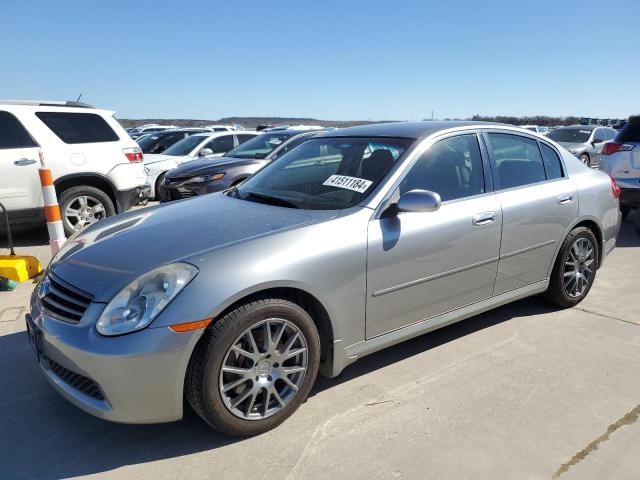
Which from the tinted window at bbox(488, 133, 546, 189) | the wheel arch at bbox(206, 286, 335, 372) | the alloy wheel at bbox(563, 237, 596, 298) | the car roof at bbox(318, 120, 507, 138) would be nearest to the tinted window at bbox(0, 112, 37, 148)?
the car roof at bbox(318, 120, 507, 138)

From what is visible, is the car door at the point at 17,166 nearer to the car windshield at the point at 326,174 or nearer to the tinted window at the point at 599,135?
the car windshield at the point at 326,174

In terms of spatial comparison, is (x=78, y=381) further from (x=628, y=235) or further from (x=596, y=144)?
(x=596, y=144)

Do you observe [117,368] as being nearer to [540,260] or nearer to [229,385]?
[229,385]

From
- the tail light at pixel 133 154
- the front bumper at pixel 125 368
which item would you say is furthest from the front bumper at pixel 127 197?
the front bumper at pixel 125 368

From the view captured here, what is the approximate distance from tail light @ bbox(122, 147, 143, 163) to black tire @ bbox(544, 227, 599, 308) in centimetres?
573

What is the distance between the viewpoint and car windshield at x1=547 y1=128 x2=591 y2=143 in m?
15.9

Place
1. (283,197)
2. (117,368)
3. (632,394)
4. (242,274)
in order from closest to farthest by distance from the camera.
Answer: (117,368)
(242,274)
(632,394)
(283,197)

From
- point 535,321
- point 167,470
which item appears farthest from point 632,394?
point 167,470

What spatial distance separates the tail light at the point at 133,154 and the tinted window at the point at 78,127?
218 millimetres

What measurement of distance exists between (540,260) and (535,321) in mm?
537

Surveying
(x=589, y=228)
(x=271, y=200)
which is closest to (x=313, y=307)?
(x=271, y=200)

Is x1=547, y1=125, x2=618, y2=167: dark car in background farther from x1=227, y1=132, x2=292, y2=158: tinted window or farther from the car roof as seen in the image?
the car roof

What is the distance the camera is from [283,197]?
11.1ft

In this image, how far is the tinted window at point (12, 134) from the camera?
6.28m
